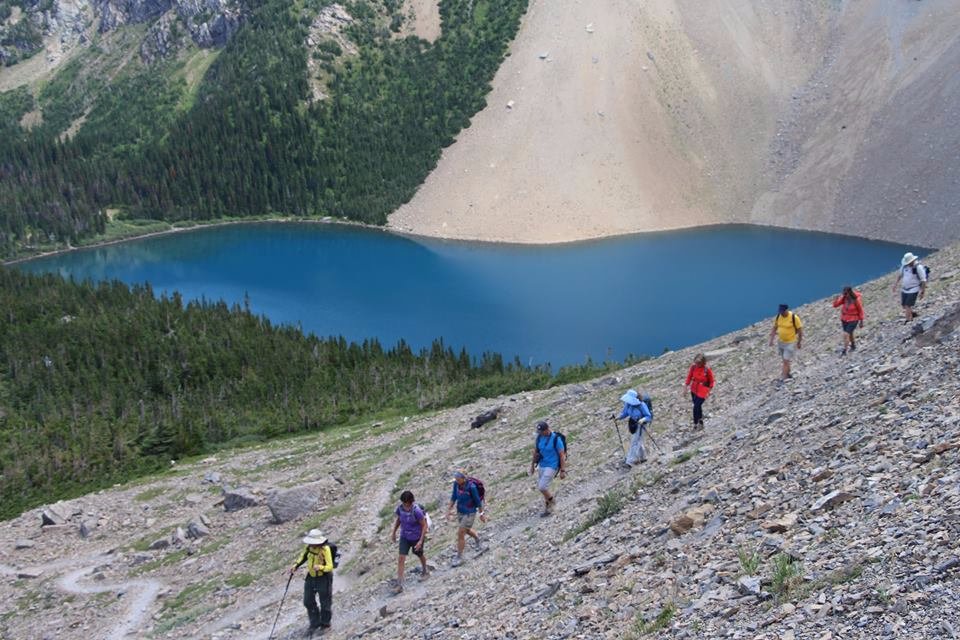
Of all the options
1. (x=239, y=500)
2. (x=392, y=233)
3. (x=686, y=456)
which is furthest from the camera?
(x=392, y=233)

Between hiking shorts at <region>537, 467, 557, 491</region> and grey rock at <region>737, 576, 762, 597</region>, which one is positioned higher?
grey rock at <region>737, 576, 762, 597</region>

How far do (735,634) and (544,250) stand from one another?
108 meters

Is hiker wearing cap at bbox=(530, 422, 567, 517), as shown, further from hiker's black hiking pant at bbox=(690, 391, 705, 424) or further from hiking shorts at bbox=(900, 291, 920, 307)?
hiking shorts at bbox=(900, 291, 920, 307)

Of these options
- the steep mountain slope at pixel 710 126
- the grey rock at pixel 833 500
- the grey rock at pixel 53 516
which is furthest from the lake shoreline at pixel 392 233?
the grey rock at pixel 833 500

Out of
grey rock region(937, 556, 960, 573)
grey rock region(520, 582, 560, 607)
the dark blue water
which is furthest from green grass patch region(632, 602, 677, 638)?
the dark blue water

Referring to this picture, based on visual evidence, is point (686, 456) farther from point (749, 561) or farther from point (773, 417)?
point (749, 561)

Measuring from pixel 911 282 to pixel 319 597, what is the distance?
16350mm

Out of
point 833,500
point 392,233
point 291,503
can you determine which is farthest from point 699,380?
point 392,233

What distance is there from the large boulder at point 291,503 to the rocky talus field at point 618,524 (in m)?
0.07

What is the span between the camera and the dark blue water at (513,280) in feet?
269

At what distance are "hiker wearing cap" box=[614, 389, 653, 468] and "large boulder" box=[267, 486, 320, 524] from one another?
12457 mm

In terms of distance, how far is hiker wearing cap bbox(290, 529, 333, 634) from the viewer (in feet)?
59.7

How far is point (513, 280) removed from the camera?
102688 mm

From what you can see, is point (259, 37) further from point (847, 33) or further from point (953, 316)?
point (953, 316)
